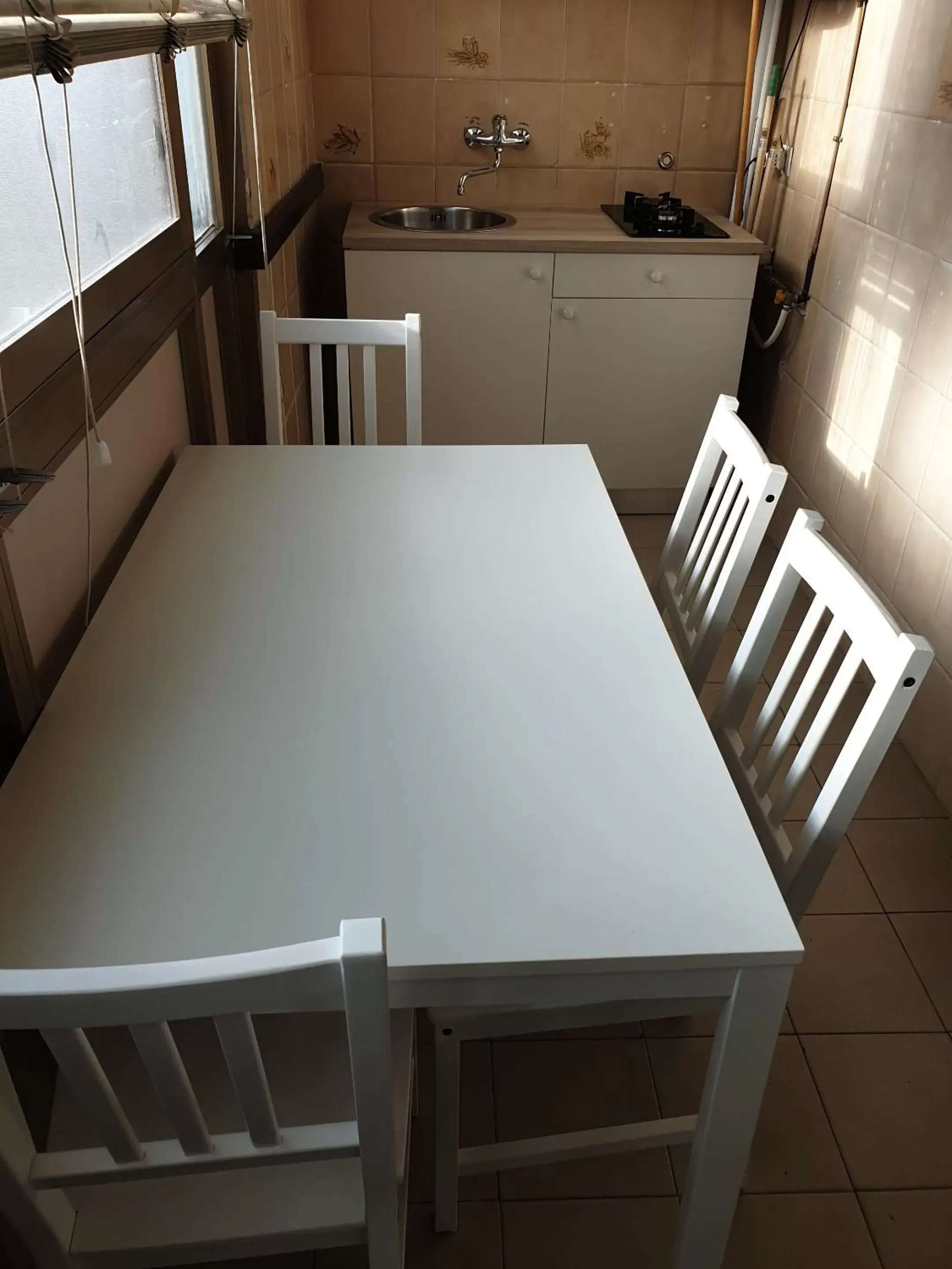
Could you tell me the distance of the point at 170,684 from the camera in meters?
1.23

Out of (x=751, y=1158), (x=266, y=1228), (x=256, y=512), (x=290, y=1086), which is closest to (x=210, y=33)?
(x=256, y=512)

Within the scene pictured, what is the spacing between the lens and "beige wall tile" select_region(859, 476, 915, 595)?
231cm

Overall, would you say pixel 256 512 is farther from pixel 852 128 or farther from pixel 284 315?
pixel 852 128

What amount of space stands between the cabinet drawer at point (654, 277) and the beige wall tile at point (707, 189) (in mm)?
556

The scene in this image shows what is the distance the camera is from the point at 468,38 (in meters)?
3.08

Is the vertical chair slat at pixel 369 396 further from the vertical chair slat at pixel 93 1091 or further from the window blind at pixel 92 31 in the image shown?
the vertical chair slat at pixel 93 1091

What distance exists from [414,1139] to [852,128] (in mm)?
2602

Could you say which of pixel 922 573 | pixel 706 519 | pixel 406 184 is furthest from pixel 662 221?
pixel 706 519

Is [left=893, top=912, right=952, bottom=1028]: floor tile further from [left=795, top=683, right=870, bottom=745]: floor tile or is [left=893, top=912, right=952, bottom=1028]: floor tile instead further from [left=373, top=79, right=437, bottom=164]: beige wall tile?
[left=373, top=79, right=437, bottom=164]: beige wall tile

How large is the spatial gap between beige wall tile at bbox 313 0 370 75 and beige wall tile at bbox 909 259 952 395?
1905 mm

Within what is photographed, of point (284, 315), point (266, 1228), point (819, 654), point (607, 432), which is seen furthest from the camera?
point (607, 432)

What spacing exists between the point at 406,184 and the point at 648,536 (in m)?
1.42

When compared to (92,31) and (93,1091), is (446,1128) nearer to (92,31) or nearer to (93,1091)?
(93,1091)

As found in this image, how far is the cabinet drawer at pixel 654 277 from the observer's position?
2938 mm
